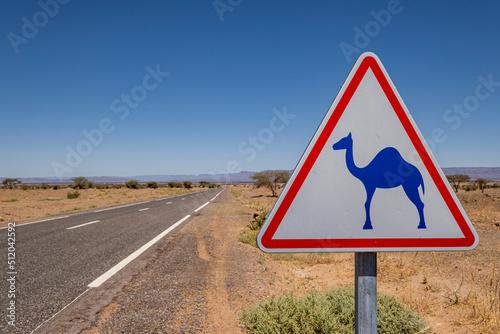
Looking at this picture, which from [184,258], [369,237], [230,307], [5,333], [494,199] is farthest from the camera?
[494,199]

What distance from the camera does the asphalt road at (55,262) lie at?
3.65m

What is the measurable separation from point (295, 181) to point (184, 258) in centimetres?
540

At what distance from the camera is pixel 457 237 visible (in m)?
1.43

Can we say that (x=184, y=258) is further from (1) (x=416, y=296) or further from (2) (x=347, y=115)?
(2) (x=347, y=115)

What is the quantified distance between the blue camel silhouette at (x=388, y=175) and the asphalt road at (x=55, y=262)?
3668 mm

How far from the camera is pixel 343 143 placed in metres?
1.47

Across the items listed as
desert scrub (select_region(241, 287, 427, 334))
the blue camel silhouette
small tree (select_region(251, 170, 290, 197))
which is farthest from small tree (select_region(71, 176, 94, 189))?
the blue camel silhouette

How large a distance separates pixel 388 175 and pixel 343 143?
26 cm

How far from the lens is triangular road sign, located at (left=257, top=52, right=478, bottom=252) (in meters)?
1.41

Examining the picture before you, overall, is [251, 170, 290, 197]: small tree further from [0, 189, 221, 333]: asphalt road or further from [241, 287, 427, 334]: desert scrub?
[241, 287, 427, 334]: desert scrub

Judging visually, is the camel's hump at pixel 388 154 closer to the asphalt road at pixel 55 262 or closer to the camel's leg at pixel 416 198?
the camel's leg at pixel 416 198

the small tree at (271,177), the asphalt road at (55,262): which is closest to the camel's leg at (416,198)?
the asphalt road at (55,262)

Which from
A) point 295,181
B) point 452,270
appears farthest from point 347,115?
point 452,270

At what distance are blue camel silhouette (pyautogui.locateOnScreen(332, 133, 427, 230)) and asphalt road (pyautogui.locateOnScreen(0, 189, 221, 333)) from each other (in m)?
3.67
